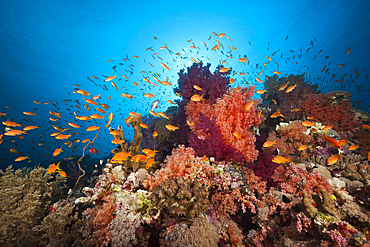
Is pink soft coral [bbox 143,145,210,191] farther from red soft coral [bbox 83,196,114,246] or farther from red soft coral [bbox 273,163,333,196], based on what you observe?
red soft coral [bbox 273,163,333,196]

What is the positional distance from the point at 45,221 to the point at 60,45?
3535 centimetres

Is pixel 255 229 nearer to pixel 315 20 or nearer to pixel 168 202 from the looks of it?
pixel 168 202

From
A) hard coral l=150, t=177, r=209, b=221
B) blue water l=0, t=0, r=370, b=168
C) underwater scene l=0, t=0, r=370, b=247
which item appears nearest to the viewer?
hard coral l=150, t=177, r=209, b=221

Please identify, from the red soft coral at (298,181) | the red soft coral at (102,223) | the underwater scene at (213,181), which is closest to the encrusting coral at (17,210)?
the underwater scene at (213,181)

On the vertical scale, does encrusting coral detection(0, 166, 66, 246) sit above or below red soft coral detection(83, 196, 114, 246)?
below

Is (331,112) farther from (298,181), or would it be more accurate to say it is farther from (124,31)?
(124,31)

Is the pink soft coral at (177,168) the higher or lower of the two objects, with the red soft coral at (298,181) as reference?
lower

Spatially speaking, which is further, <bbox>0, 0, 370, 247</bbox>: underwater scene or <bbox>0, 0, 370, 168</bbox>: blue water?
<bbox>0, 0, 370, 168</bbox>: blue water

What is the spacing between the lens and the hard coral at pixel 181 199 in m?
2.50

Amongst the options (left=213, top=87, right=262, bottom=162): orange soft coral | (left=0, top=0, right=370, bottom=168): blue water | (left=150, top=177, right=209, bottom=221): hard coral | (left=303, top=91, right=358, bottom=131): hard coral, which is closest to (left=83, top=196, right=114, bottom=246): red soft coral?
(left=150, top=177, right=209, bottom=221): hard coral

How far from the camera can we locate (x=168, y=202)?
2613 millimetres

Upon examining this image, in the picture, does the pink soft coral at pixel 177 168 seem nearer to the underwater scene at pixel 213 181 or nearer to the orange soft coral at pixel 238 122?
the underwater scene at pixel 213 181

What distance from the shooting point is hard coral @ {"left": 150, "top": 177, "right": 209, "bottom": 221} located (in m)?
2.50

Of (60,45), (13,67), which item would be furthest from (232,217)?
(13,67)
